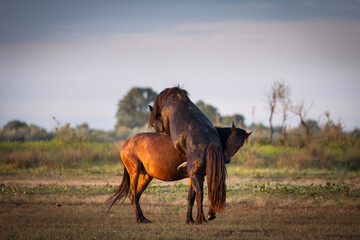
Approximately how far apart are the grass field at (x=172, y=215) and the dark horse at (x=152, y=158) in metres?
0.68

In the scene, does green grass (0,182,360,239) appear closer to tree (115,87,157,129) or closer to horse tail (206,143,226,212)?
horse tail (206,143,226,212)

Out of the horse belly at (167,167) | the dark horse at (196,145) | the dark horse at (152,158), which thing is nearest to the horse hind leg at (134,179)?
the dark horse at (152,158)

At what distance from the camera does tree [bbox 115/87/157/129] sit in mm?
61031

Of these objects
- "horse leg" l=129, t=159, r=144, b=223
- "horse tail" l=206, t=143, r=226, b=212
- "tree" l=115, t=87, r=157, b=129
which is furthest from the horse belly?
"tree" l=115, t=87, r=157, b=129

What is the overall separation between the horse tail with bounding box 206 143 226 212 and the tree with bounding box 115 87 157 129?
51846 millimetres

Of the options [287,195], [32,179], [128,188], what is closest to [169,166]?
[128,188]

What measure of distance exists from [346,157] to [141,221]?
1565 cm

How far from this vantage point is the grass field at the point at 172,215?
29.1ft

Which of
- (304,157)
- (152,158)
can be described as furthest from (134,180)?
(304,157)

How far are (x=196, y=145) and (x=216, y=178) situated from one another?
29.7 inches

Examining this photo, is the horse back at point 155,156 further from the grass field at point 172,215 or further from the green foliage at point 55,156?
the green foliage at point 55,156

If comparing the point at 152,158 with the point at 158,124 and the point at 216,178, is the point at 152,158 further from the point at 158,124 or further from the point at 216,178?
the point at 216,178

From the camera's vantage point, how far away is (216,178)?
9.05m

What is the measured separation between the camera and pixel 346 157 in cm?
2327
